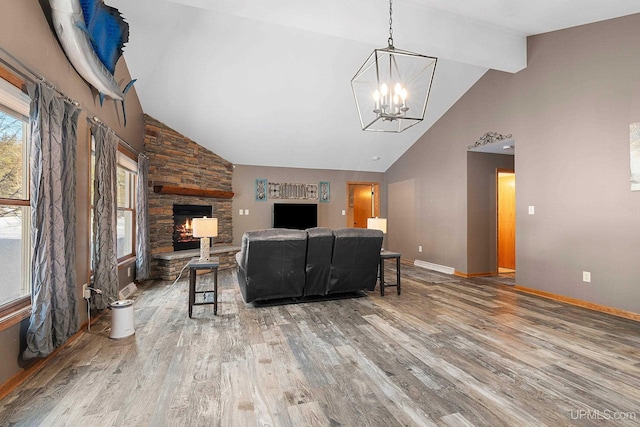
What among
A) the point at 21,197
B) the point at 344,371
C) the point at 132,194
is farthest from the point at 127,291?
the point at 344,371

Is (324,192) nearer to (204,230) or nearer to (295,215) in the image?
(295,215)

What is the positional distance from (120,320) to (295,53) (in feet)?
13.5

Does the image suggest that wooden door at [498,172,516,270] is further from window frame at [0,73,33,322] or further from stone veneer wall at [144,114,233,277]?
window frame at [0,73,33,322]

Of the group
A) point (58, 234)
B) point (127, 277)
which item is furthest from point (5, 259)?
point (127, 277)

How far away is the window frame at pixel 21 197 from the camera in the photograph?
1.97 meters

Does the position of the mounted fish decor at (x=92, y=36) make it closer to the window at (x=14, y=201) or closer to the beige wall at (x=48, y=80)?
the beige wall at (x=48, y=80)

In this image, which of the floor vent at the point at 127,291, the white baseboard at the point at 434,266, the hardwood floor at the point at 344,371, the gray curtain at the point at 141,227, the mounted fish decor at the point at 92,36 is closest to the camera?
A: the hardwood floor at the point at 344,371

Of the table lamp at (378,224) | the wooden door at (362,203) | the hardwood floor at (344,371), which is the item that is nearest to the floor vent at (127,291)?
the hardwood floor at (344,371)

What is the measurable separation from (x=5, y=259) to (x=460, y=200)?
6.19 metres

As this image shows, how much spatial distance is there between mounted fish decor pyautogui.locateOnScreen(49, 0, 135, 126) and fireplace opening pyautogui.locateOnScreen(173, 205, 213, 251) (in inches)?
110

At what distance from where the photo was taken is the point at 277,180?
7.64 meters

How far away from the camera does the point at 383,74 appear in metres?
4.95

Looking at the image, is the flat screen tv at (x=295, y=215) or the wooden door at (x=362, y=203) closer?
the flat screen tv at (x=295, y=215)

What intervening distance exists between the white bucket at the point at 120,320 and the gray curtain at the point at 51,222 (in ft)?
0.96
